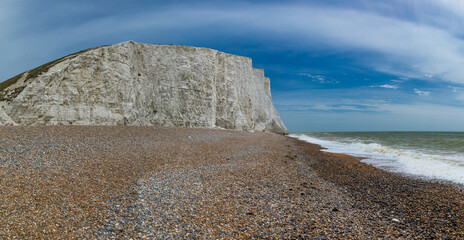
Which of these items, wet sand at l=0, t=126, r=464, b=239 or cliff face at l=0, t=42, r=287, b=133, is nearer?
wet sand at l=0, t=126, r=464, b=239

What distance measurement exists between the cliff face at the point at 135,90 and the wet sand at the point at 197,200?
33.5ft

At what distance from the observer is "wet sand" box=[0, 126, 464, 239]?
12.1 ft

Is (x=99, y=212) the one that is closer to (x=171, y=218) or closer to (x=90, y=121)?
(x=171, y=218)

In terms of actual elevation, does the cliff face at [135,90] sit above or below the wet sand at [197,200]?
above

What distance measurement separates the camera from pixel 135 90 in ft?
73.7

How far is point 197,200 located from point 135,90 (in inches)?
782

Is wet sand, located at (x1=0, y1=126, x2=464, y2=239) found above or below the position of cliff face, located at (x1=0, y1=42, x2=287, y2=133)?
below

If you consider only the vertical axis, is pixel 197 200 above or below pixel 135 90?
below

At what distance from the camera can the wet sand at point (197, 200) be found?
3701 mm

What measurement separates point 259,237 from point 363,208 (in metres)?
2.56

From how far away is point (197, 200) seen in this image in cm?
483

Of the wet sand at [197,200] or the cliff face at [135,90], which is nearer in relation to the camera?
the wet sand at [197,200]

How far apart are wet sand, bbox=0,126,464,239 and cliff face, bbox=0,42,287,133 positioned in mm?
10200

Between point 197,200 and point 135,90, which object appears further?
point 135,90
